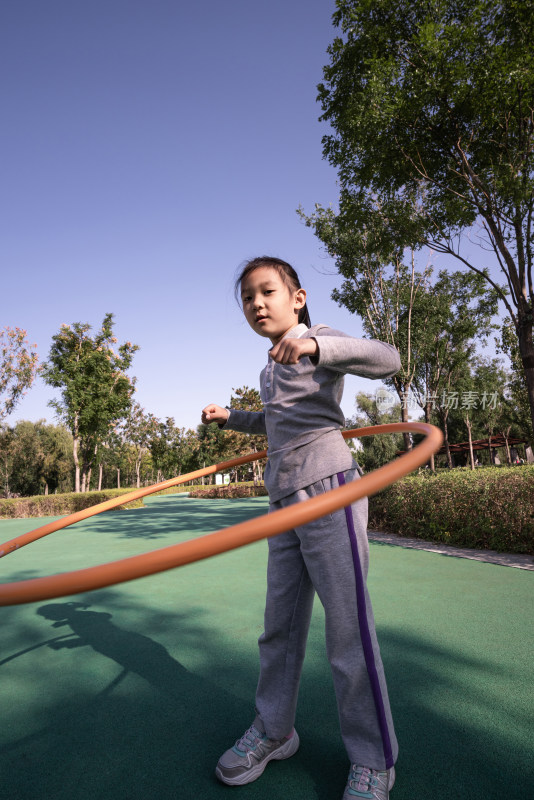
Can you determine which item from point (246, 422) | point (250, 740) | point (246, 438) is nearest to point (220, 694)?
point (250, 740)

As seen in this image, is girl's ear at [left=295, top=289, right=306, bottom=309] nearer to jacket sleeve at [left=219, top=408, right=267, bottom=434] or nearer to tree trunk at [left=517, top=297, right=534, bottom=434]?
jacket sleeve at [left=219, top=408, right=267, bottom=434]

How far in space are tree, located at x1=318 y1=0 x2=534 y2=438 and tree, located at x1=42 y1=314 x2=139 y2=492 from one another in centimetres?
1972

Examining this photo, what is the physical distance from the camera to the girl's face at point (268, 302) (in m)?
1.96

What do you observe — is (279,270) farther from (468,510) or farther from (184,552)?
(468,510)

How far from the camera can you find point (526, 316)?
7.78 m

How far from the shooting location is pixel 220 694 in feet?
8.16

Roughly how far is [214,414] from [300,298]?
0.76 meters

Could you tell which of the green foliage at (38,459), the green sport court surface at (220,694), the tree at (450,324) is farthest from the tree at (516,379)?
the green foliage at (38,459)

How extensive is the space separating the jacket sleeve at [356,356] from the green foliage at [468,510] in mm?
5685

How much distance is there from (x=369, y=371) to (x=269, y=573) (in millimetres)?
944

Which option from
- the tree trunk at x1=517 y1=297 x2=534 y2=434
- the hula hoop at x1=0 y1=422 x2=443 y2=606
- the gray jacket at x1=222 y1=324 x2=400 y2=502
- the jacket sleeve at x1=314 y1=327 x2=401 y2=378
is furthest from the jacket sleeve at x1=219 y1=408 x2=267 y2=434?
the tree trunk at x1=517 y1=297 x2=534 y2=434

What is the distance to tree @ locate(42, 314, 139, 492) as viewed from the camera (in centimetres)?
2497

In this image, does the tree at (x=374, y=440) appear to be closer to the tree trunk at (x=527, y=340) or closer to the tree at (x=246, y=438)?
the tree at (x=246, y=438)

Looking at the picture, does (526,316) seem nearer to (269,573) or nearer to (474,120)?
(474,120)
